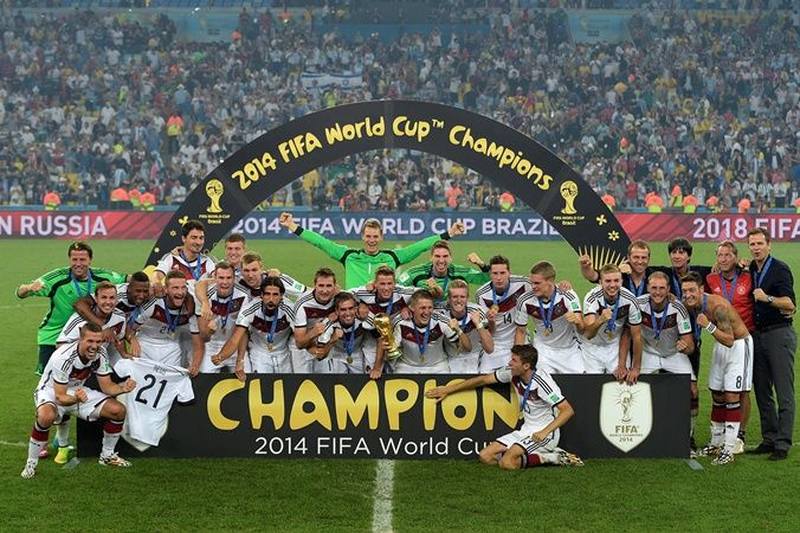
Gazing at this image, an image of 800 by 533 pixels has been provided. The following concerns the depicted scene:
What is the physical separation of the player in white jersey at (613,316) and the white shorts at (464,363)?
98 cm

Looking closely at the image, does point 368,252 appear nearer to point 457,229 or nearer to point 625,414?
point 457,229

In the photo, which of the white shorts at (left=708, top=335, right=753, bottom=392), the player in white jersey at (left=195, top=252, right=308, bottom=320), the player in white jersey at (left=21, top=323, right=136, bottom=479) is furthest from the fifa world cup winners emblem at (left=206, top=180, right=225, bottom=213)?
the white shorts at (left=708, top=335, right=753, bottom=392)

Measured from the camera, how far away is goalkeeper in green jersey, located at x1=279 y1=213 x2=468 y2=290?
1192 centimetres

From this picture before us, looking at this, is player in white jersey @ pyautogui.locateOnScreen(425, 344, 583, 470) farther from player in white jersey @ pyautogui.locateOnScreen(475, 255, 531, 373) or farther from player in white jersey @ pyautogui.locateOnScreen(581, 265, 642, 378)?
player in white jersey @ pyautogui.locateOnScreen(475, 255, 531, 373)

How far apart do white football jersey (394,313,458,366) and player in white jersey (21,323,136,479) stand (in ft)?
7.39

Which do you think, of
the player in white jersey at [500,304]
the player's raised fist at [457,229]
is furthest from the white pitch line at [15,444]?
the player's raised fist at [457,229]

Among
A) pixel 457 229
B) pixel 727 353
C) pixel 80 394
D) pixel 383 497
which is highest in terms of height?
pixel 457 229

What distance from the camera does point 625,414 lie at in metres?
9.95

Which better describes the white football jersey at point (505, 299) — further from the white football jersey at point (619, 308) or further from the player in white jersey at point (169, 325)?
the player in white jersey at point (169, 325)

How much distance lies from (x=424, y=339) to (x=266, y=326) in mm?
1343

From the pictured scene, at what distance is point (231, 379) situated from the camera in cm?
998

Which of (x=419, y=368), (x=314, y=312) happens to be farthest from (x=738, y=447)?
(x=314, y=312)

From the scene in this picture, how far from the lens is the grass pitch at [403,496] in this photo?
8.14 m

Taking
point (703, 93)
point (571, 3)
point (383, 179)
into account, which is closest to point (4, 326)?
point (383, 179)
